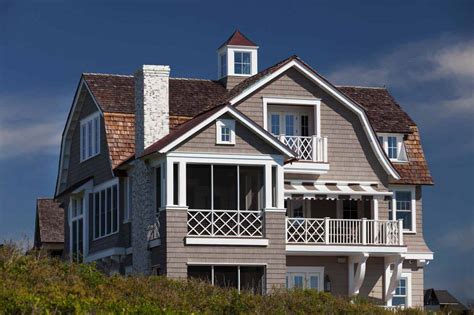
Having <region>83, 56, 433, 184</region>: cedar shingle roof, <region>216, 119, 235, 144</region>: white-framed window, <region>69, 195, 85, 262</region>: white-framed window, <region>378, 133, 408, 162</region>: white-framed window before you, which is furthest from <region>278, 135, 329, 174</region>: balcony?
<region>69, 195, 85, 262</region>: white-framed window

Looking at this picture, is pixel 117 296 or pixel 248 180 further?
pixel 248 180

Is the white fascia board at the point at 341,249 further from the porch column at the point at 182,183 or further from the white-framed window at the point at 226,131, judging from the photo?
the porch column at the point at 182,183

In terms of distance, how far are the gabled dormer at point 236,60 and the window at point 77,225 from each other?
759cm

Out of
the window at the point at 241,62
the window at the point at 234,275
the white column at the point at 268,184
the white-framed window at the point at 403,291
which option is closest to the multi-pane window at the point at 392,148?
the white-framed window at the point at 403,291

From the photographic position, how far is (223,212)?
126 ft

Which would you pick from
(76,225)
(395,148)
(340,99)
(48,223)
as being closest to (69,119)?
(76,225)

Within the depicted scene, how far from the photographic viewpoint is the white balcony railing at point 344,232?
4106cm

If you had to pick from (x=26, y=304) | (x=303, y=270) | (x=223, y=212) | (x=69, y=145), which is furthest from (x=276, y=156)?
(x=26, y=304)

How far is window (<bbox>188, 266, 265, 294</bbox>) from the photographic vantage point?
38.2m

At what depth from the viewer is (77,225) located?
4675cm

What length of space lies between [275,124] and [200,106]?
3303 mm

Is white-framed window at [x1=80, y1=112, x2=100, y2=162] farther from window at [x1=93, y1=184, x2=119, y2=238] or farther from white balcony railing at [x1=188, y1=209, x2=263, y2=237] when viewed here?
white balcony railing at [x1=188, y1=209, x2=263, y2=237]

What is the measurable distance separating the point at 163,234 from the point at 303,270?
6407 millimetres

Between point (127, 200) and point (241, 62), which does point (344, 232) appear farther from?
point (241, 62)
